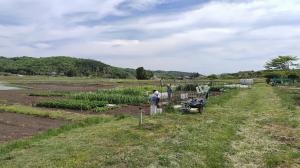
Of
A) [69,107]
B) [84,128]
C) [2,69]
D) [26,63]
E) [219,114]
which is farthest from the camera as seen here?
[26,63]

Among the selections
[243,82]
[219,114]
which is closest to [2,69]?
[243,82]

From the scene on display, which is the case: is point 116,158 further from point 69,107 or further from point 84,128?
point 69,107

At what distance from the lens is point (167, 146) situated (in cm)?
1297

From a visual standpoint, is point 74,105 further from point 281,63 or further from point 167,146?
point 281,63

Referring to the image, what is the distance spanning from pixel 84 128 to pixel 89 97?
19130 millimetres

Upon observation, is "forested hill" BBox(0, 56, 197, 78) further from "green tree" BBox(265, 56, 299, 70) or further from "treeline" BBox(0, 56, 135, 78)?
"green tree" BBox(265, 56, 299, 70)

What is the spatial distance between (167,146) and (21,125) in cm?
1012

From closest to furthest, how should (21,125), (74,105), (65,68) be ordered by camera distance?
(21,125) < (74,105) < (65,68)

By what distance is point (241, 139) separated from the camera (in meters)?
14.9

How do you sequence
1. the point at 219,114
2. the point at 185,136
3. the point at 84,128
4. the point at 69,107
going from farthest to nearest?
the point at 69,107
the point at 219,114
the point at 84,128
the point at 185,136

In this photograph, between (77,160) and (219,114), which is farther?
(219,114)

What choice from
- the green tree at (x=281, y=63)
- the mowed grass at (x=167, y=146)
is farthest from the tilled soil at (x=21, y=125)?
the green tree at (x=281, y=63)

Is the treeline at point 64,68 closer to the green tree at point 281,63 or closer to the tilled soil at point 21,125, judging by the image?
the green tree at point 281,63

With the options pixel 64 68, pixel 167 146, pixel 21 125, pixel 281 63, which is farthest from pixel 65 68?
pixel 167 146
